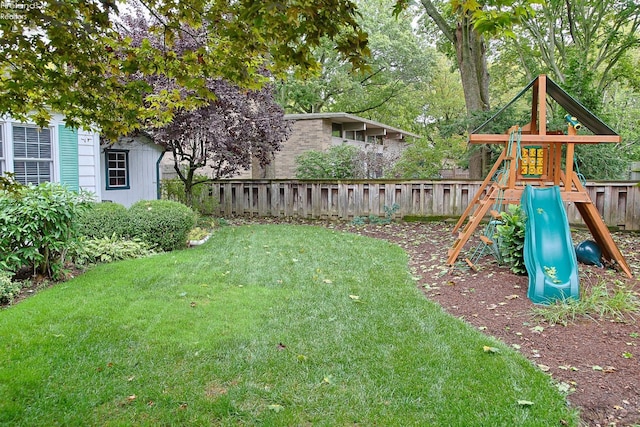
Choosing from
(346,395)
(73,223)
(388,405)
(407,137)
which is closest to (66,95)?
(346,395)

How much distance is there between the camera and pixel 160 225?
778cm

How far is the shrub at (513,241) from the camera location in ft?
18.4

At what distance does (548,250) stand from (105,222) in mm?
6853

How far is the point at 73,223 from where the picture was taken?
577 centimetres

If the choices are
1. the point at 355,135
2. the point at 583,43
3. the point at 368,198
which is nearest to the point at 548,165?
the point at 368,198

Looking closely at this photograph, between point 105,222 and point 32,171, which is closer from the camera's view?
point 105,222

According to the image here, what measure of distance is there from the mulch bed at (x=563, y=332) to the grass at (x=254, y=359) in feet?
0.66

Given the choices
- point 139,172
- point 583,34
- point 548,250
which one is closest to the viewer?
point 548,250

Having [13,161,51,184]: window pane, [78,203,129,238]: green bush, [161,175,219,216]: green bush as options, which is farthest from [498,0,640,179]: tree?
[13,161,51,184]: window pane

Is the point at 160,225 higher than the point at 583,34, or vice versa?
the point at 583,34

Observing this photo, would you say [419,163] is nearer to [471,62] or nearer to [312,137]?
[471,62]

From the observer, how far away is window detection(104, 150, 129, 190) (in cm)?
1093

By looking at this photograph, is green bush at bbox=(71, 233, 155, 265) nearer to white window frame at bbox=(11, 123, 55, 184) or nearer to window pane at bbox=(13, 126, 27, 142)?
white window frame at bbox=(11, 123, 55, 184)

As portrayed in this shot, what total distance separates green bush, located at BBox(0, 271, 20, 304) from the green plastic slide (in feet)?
18.7
